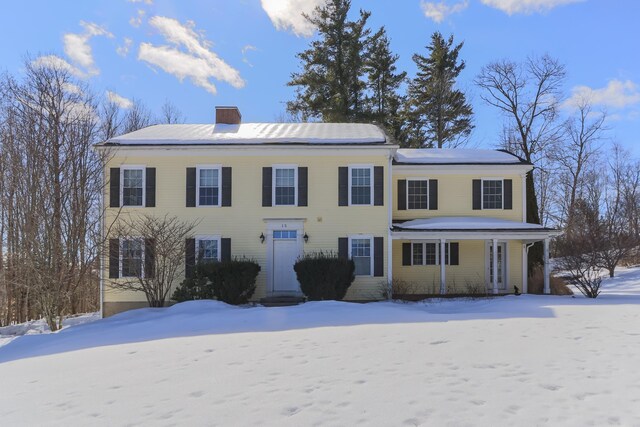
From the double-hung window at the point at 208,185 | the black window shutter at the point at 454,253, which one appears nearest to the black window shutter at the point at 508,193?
the black window shutter at the point at 454,253

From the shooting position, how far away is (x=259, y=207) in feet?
50.9

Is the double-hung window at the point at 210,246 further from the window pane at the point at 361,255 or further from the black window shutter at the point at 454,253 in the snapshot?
the black window shutter at the point at 454,253

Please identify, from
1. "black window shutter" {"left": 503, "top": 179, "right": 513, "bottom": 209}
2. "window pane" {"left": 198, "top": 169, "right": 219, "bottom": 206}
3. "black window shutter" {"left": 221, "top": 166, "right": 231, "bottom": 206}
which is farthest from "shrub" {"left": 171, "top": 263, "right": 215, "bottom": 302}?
"black window shutter" {"left": 503, "top": 179, "right": 513, "bottom": 209}

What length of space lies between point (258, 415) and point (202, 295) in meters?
10.1

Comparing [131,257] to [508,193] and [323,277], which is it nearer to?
[323,277]

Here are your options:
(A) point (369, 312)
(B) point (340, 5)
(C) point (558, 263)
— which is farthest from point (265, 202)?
(B) point (340, 5)

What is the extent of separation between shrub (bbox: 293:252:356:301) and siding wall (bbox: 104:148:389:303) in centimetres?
125

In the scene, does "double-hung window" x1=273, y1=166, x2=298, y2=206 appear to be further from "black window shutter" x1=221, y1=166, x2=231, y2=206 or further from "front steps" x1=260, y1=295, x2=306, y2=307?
"front steps" x1=260, y1=295, x2=306, y2=307

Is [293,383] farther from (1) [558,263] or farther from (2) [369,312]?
(1) [558,263]

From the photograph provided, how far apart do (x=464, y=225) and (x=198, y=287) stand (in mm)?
9208

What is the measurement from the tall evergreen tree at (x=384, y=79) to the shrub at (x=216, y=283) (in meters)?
19.4

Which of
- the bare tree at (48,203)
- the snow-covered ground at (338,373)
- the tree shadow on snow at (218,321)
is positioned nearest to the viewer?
the snow-covered ground at (338,373)

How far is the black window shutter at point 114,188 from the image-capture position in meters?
15.4

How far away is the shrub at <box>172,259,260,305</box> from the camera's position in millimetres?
13633
